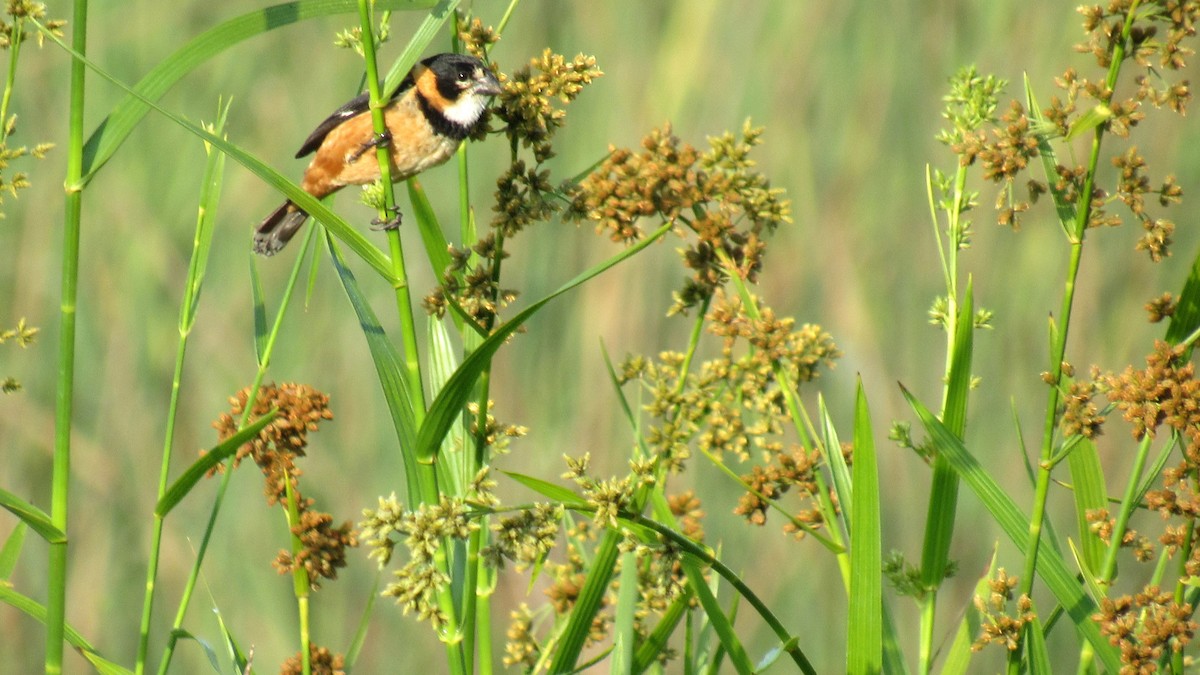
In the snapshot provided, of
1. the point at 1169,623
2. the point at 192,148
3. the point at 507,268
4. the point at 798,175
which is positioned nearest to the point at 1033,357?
the point at 798,175

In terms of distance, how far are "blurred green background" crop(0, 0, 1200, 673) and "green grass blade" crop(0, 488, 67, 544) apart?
1685 mm

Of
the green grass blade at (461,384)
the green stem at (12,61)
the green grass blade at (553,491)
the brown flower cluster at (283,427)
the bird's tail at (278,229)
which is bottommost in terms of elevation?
the green grass blade at (553,491)

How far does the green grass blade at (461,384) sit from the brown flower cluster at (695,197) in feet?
0.86

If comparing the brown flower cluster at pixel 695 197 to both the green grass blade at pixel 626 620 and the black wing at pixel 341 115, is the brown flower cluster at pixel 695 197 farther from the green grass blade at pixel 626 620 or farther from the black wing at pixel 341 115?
the black wing at pixel 341 115

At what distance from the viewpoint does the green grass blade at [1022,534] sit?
1150 millimetres

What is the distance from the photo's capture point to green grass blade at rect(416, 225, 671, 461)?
0.99m

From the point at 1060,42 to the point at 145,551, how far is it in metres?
2.37

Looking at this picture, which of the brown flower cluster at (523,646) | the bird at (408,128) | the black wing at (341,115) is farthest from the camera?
the black wing at (341,115)

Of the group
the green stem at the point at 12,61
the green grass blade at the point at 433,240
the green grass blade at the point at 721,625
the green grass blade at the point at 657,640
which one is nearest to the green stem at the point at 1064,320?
the green grass blade at the point at 721,625

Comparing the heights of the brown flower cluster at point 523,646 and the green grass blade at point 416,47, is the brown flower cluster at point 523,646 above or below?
below

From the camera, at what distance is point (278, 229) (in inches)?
90.6

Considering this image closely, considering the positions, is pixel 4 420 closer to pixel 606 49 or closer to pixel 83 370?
pixel 83 370

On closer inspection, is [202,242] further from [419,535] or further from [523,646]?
[523,646]

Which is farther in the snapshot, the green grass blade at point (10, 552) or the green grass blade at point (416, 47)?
the green grass blade at point (10, 552)
